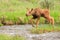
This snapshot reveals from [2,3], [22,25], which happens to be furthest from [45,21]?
[2,3]

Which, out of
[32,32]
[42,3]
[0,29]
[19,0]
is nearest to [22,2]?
[19,0]

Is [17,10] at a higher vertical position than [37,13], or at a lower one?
lower

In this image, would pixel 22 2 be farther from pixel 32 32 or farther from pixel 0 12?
pixel 32 32

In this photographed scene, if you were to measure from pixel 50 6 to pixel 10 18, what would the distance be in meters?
4.73

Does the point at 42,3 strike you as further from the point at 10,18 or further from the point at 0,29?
the point at 0,29

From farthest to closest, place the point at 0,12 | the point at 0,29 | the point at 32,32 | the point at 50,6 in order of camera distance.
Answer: the point at 50,6, the point at 0,12, the point at 0,29, the point at 32,32

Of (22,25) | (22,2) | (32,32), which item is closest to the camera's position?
(32,32)

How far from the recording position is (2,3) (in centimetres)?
2912

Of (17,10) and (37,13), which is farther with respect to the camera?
(17,10)

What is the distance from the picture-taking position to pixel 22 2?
3084cm

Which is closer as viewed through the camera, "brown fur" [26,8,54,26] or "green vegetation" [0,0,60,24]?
"brown fur" [26,8,54,26]

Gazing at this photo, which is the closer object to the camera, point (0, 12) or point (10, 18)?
point (10, 18)

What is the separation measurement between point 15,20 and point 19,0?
7749 mm

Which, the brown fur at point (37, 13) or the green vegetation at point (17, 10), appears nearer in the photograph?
the brown fur at point (37, 13)
